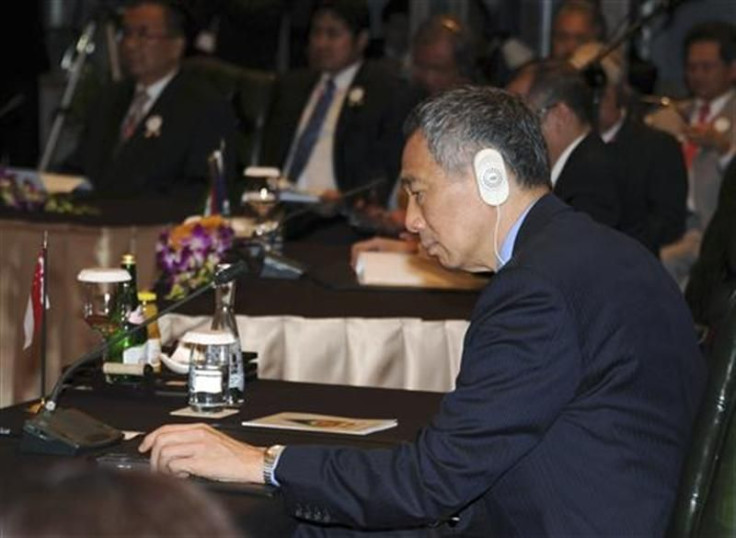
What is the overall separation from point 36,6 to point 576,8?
3799 millimetres

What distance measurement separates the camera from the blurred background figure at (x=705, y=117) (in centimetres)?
646

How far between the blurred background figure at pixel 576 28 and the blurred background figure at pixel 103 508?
6.11m

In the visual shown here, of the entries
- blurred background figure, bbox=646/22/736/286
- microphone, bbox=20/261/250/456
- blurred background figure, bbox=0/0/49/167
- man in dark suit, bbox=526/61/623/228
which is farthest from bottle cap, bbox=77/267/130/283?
blurred background figure, bbox=0/0/49/167

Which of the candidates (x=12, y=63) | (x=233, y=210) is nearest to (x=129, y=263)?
(x=233, y=210)

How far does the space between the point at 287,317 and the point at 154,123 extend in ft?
9.49

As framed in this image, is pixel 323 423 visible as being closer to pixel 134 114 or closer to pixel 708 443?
pixel 708 443

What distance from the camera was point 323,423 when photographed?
2883mm

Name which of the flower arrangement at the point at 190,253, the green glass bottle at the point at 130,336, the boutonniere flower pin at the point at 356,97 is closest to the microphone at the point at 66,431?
the green glass bottle at the point at 130,336

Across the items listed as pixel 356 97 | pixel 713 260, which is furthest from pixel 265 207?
pixel 356 97

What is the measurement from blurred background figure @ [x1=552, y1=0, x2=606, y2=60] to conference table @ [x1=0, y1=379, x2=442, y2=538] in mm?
4043

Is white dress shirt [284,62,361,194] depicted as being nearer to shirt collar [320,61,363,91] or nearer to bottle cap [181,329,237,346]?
shirt collar [320,61,363,91]

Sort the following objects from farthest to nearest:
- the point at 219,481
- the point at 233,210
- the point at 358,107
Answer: the point at 358,107 → the point at 233,210 → the point at 219,481

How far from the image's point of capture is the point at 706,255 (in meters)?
4.32

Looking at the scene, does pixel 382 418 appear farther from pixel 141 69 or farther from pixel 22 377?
pixel 141 69
